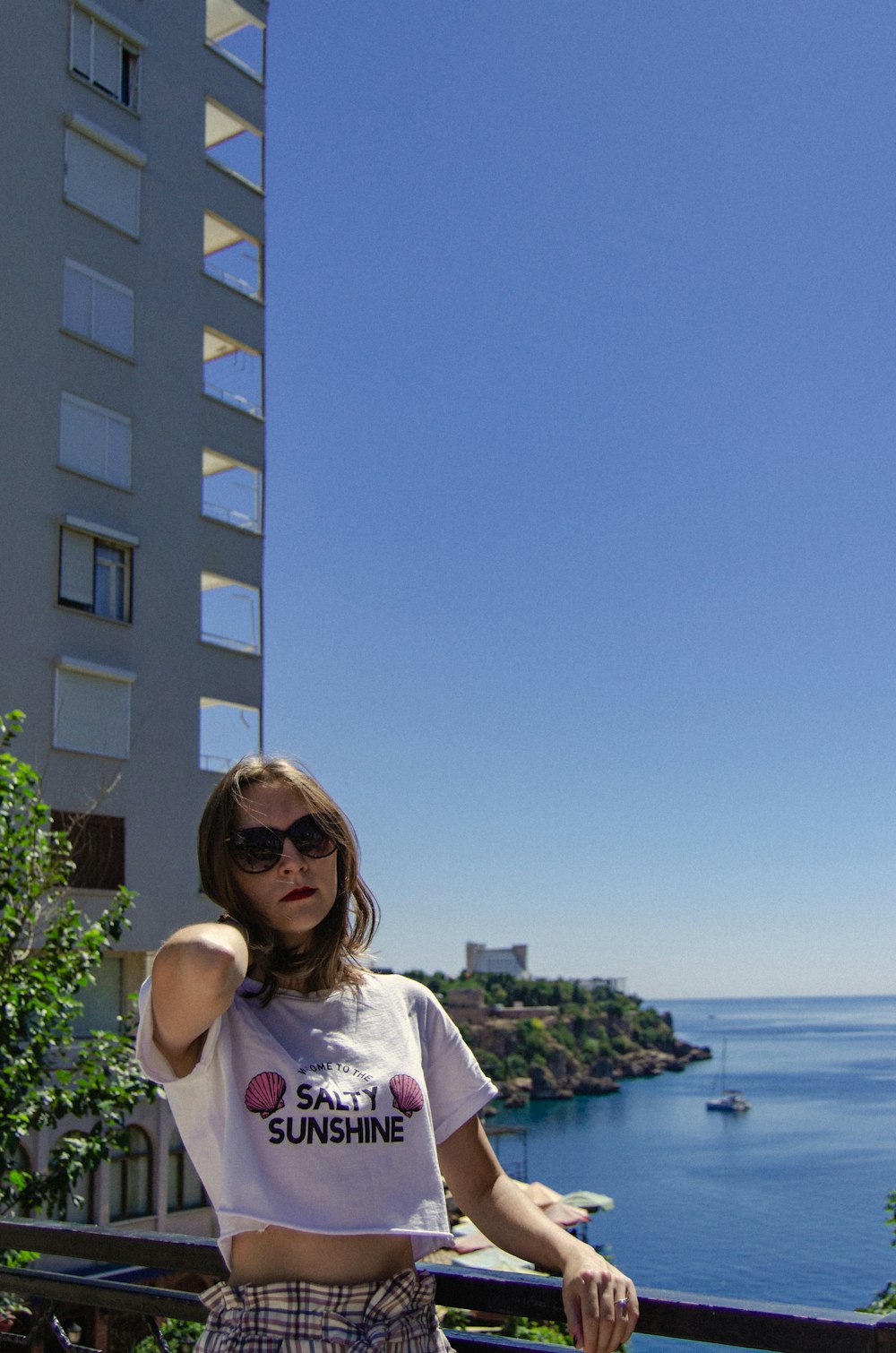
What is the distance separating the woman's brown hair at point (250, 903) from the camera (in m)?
1.91

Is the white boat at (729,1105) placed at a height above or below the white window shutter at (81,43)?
below

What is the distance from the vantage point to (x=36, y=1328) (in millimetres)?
2807

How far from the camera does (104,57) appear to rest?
68.4ft

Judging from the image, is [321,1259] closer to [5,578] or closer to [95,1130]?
[95,1130]

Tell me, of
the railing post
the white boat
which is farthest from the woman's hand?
the white boat

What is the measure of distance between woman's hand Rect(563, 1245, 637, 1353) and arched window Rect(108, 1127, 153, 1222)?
64.2 ft

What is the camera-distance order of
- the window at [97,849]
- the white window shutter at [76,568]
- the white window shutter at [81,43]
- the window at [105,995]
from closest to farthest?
the window at [97,849] → the white window shutter at [76,568] → the window at [105,995] → the white window shutter at [81,43]

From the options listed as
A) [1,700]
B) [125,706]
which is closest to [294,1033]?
[1,700]

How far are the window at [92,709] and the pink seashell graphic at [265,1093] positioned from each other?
58.4ft

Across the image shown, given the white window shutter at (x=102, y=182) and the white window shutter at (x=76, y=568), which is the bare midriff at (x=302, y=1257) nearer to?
the white window shutter at (x=76, y=568)

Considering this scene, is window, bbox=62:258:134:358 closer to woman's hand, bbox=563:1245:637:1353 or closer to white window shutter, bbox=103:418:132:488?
white window shutter, bbox=103:418:132:488

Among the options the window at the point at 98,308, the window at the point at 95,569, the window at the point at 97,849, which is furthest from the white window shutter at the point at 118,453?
the window at the point at 97,849

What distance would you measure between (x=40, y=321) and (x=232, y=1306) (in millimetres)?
19469

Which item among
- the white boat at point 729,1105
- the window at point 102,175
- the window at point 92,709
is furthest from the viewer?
the white boat at point 729,1105
